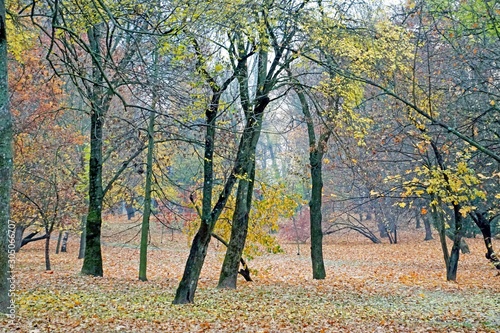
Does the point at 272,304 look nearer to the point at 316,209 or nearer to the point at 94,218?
the point at 316,209

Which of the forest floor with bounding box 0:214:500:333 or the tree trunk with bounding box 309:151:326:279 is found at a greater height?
the tree trunk with bounding box 309:151:326:279

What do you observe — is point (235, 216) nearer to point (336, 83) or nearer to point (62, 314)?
point (336, 83)

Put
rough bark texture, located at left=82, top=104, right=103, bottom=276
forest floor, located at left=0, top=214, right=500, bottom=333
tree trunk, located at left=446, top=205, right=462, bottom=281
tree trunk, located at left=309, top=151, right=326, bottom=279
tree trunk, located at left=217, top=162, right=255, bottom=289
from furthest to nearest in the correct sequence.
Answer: tree trunk, located at left=309, top=151, right=326, bottom=279 < tree trunk, located at left=446, top=205, right=462, bottom=281 < rough bark texture, located at left=82, top=104, right=103, bottom=276 < tree trunk, located at left=217, top=162, right=255, bottom=289 < forest floor, located at left=0, top=214, right=500, bottom=333

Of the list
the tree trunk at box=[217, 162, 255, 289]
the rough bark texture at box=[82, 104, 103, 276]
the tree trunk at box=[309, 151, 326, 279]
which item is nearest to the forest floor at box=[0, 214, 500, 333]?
the tree trunk at box=[217, 162, 255, 289]

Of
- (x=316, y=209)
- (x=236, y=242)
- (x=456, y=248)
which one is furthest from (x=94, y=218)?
→ (x=456, y=248)

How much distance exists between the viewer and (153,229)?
40438mm

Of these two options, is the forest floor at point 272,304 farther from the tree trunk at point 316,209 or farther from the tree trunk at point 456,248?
the tree trunk at point 316,209

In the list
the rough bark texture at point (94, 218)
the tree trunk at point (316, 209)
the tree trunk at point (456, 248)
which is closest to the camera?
the rough bark texture at point (94, 218)

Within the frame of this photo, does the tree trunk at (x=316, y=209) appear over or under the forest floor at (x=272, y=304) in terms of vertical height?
over

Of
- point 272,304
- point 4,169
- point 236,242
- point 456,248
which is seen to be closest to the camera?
point 4,169

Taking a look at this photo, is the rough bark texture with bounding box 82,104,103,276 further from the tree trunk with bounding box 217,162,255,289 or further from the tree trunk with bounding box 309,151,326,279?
the tree trunk with bounding box 309,151,326,279

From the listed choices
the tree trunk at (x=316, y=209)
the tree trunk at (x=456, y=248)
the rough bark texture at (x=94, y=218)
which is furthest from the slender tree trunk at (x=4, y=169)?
the tree trunk at (x=456, y=248)

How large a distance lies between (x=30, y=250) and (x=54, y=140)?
9.30 meters

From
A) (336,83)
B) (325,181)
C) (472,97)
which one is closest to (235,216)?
(336,83)
